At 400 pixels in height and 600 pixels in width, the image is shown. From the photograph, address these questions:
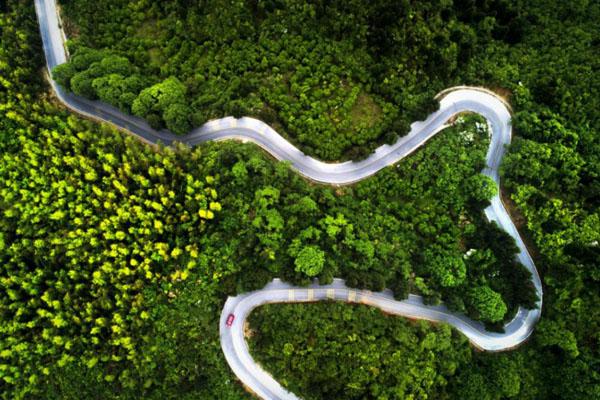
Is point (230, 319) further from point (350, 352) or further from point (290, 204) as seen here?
point (290, 204)

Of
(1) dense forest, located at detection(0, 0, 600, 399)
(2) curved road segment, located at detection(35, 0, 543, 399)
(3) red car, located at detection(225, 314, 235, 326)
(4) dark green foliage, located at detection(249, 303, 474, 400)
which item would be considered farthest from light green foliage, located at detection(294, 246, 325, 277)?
(3) red car, located at detection(225, 314, 235, 326)

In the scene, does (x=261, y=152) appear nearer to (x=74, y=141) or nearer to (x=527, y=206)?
(x=74, y=141)

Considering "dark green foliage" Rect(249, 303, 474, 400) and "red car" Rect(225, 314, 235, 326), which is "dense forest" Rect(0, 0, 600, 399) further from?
"red car" Rect(225, 314, 235, 326)

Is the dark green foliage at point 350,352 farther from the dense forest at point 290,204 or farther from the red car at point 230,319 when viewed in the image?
the red car at point 230,319

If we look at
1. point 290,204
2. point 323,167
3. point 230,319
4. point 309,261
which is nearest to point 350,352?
point 309,261

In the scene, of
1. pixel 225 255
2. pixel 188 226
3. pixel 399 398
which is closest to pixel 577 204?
pixel 399 398

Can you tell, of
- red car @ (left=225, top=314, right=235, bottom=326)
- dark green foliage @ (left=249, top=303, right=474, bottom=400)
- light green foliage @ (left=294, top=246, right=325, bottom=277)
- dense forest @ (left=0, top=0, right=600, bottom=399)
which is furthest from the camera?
red car @ (left=225, top=314, right=235, bottom=326)
